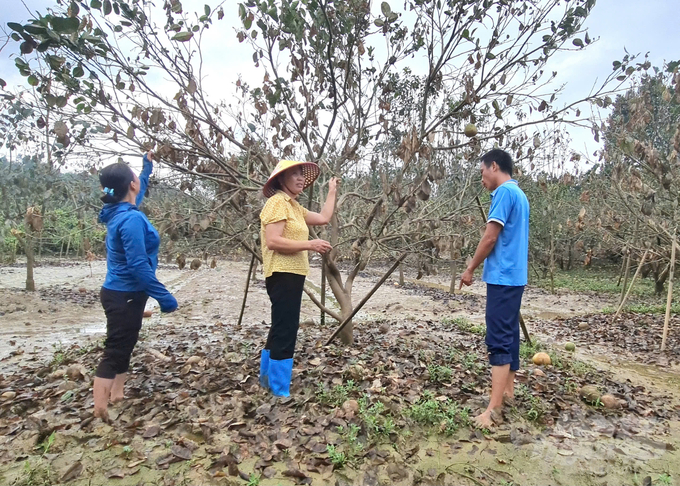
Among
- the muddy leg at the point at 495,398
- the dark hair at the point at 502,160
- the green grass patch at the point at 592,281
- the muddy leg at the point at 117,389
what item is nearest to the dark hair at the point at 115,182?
the muddy leg at the point at 117,389

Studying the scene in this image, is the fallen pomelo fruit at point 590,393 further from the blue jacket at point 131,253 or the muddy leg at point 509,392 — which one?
the blue jacket at point 131,253

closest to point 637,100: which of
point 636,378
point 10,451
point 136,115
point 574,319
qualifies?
point 636,378

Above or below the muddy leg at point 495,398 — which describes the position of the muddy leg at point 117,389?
below

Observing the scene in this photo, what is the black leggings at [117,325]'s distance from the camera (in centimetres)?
280

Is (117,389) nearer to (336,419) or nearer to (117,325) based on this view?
(117,325)

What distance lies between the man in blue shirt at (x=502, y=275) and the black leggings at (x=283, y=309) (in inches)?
48.0

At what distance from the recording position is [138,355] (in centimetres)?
453

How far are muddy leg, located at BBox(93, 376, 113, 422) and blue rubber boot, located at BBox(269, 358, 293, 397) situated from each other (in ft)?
3.53

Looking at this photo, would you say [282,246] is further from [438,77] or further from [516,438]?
[438,77]

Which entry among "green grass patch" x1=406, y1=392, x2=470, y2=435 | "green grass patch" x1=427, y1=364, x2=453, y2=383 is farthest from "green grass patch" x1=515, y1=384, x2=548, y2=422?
"green grass patch" x1=427, y1=364, x2=453, y2=383

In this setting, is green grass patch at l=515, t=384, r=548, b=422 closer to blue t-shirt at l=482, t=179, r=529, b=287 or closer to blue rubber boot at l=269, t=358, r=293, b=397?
blue t-shirt at l=482, t=179, r=529, b=287

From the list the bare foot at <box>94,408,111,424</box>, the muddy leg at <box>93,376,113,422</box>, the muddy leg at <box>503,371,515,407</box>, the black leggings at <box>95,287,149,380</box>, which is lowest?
the bare foot at <box>94,408,111,424</box>

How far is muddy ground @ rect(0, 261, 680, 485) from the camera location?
242cm

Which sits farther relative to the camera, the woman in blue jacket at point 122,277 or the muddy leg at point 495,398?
the muddy leg at point 495,398
